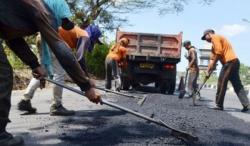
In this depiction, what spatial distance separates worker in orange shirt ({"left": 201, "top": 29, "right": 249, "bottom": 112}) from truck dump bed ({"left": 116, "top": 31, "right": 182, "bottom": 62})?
209 inches

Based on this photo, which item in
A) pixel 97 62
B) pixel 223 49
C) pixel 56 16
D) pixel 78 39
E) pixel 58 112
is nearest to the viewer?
pixel 56 16

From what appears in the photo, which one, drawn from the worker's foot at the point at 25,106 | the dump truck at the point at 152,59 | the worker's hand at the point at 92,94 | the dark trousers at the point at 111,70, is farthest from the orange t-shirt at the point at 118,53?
the worker's hand at the point at 92,94

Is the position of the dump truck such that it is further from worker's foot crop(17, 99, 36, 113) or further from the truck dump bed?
worker's foot crop(17, 99, 36, 113)

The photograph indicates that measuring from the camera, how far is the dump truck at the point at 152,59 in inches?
593

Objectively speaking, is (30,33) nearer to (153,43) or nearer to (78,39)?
(78,39)

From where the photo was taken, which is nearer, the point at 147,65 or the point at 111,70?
the point at 111,70

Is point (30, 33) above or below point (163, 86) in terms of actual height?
above

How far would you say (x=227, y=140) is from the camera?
5461 mm

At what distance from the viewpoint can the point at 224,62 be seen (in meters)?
9.91

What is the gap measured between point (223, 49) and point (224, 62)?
282mm

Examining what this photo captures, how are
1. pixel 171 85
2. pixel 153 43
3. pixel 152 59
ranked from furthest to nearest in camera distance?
pixel 153 43, pixel 171 85, pixel 152 59

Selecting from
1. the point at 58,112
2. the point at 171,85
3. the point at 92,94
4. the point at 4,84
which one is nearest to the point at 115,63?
the point at 171,85

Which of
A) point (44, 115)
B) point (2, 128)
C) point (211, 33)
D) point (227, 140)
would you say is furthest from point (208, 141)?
point (211, 33)

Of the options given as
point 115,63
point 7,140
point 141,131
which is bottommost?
point 141,131
